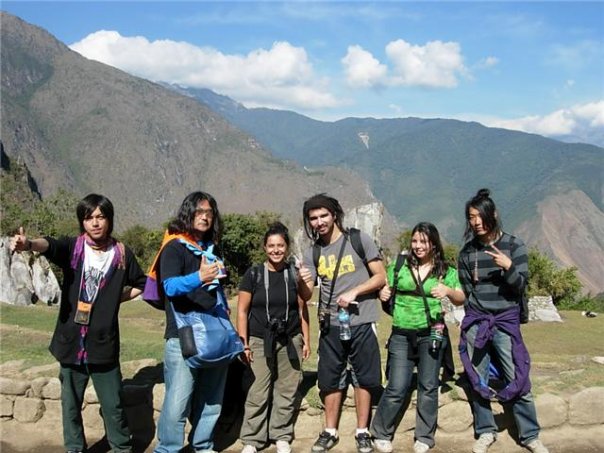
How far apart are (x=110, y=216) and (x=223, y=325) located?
141 cm

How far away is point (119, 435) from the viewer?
5195mm

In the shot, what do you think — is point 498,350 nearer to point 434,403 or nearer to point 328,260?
point 434,403

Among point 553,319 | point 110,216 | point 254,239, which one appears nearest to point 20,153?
point 254,239

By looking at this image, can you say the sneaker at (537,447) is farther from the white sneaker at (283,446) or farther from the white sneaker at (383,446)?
the white sneaker at (283,446)

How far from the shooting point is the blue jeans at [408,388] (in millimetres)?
5402

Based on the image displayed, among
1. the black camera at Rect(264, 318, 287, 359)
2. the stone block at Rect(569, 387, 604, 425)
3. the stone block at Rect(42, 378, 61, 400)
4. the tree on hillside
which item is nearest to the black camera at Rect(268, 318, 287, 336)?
the black camera at Rect(264, 318, 287, 359)

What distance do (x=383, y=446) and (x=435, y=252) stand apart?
76.7 inches

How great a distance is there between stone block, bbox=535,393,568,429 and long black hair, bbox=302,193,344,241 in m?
2.86

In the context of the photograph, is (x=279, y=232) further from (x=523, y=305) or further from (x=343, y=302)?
(x=523, y=305)

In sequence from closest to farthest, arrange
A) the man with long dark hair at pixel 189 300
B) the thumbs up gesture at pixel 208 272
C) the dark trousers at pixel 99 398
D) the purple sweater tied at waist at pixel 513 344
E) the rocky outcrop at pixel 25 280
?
the thumbs up gesture at pixel 208 272
the man with long dark hair at pixel 189 300
the dark trousers at pixel 99 398
the purple sweater tied at waist at pixel 513 344
the rocky outcrop at pixel 25 280

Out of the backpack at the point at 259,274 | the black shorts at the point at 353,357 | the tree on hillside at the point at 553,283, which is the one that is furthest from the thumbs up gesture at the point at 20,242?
the tree on hillside at the point at 553,283

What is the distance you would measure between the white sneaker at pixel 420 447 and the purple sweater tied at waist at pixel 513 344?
2.43ft

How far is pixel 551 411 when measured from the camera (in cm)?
587

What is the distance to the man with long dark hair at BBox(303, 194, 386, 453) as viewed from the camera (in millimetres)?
5219
